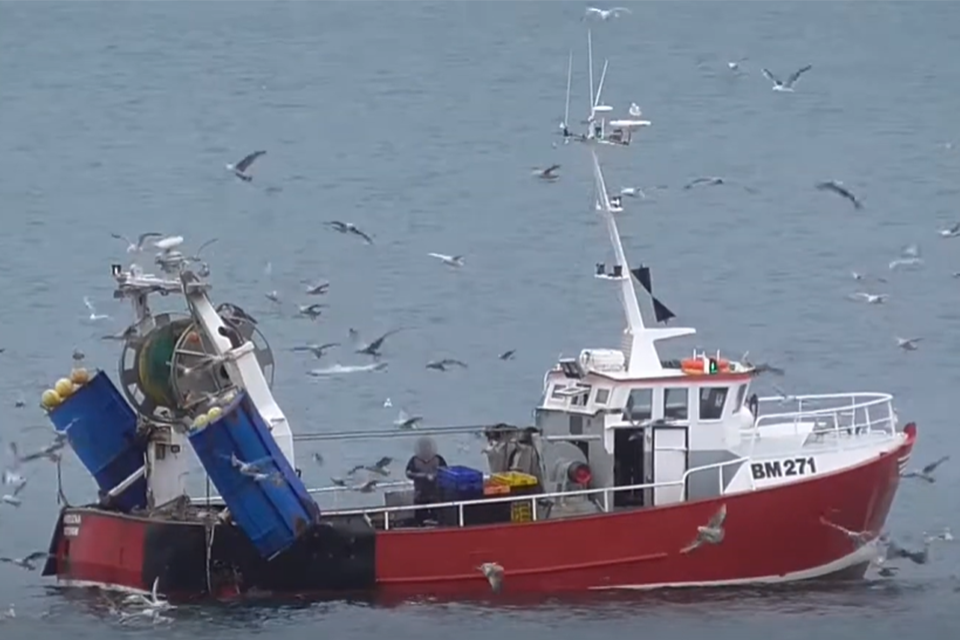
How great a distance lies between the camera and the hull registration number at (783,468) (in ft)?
100

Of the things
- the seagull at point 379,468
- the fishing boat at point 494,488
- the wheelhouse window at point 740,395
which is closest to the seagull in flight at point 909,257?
the seagull at point 379,468

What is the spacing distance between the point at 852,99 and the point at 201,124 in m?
18.9

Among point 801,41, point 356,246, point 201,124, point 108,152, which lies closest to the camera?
point 356,246

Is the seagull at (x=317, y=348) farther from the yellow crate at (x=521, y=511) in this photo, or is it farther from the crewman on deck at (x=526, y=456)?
the yellow crate at (x=521, y=511)

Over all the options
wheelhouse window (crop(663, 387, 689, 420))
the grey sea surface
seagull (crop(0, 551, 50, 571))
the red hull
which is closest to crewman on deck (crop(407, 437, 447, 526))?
the red hull

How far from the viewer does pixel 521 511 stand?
30234mm

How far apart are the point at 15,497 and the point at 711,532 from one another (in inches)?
400

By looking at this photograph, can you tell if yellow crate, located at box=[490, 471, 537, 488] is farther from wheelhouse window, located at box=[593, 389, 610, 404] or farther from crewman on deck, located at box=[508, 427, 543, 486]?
wheelhouse window, located at box=[593, 389, 610, 404]

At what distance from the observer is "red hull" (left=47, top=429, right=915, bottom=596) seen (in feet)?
97.9

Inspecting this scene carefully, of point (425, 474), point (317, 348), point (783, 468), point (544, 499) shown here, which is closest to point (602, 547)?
point (544, 499)

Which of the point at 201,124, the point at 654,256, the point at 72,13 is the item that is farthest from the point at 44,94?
the point at 654,256

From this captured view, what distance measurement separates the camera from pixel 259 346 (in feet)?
100

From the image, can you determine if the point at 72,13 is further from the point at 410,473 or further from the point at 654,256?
the point at 410,473

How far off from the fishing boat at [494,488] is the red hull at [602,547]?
0.02 metres
